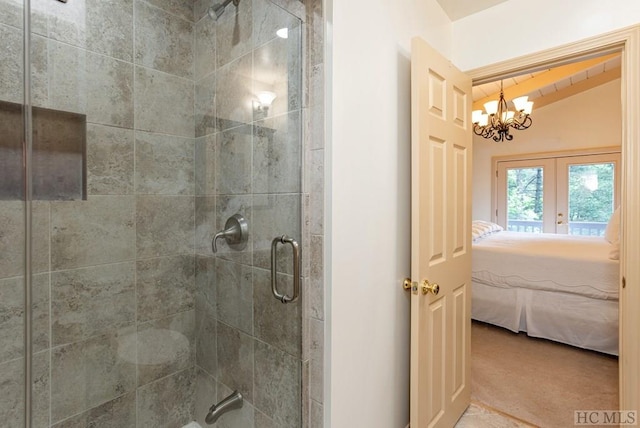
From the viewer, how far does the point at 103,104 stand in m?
1.51

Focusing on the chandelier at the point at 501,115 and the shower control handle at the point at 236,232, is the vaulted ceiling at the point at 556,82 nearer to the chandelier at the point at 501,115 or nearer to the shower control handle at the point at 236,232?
the chandelier at the point at 501,115

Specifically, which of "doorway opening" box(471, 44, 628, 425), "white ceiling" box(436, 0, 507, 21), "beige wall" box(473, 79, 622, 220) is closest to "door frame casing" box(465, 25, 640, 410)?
"doorway opening" box(471, 44, 628, 425)

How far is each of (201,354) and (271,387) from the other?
1.65ft

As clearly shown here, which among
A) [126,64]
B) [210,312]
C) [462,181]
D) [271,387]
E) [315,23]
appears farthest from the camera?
[462,181]

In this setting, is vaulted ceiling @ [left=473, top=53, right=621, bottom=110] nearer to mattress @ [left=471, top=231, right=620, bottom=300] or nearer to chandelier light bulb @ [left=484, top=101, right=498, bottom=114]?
chandelier light bulb @ [left=484, top=101, right=498, bottom=114]

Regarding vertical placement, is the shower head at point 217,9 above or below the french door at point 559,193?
above

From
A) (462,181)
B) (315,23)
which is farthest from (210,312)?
(462,181)

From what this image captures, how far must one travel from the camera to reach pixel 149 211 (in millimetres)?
1697

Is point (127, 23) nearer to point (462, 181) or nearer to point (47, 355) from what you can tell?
point (47, 355)

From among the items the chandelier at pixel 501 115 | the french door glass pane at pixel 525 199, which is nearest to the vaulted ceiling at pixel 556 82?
the chandelier at pixel 501 115

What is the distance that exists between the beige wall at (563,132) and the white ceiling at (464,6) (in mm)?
4861

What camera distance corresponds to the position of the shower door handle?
1363mm

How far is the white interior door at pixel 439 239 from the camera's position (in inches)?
60.3

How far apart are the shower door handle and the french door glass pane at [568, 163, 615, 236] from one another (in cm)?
621
